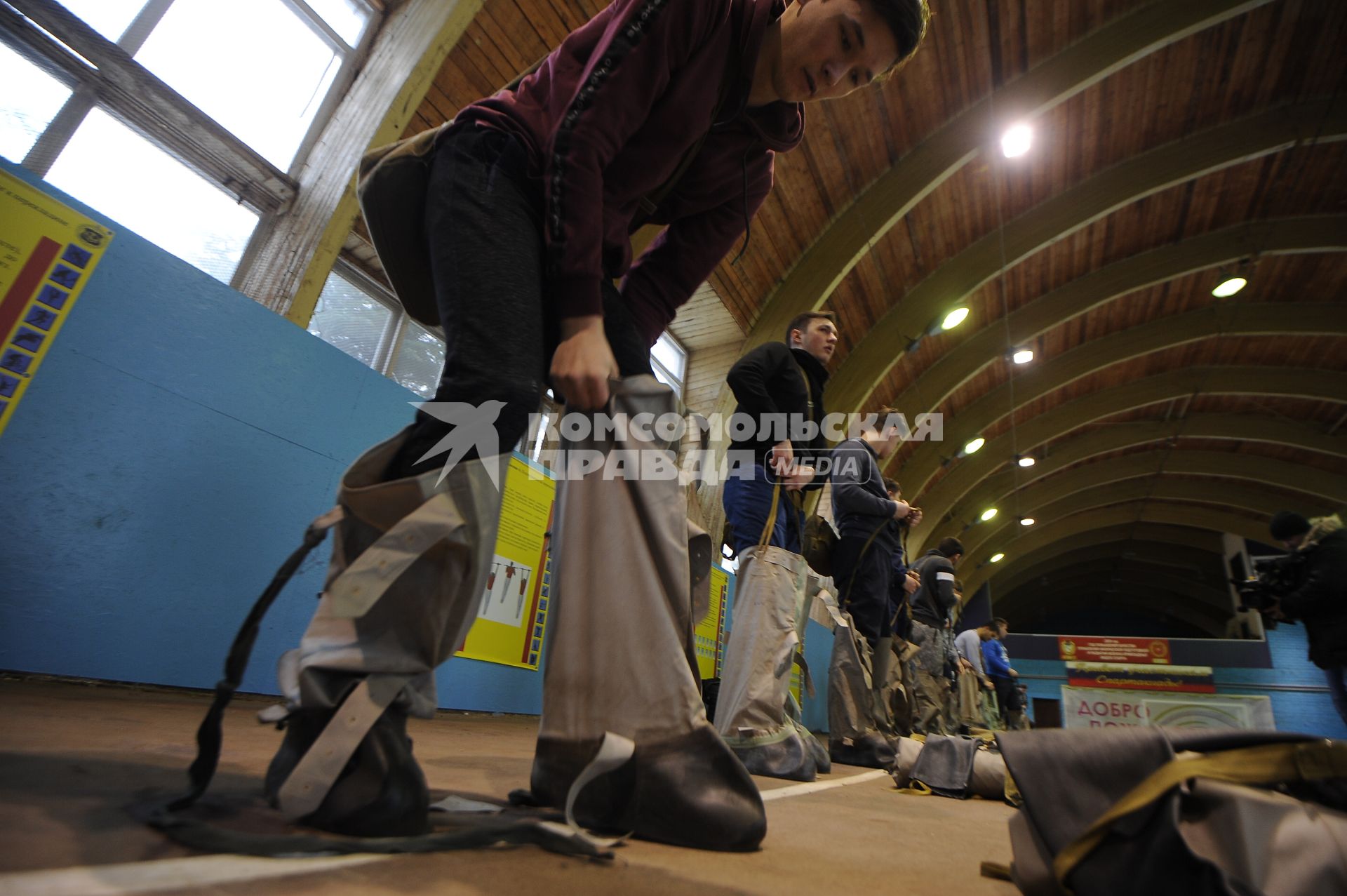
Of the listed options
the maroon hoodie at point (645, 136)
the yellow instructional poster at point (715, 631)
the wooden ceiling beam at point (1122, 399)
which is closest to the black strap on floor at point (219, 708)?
the maroon hoodie at point (645, 136)

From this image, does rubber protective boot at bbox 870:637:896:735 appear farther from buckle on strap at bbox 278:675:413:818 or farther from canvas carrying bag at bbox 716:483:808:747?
buckle on strap at bbox 278:675:413:818

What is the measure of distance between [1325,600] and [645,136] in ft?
14.6

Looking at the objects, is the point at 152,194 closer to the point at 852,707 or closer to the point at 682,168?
the point at 682,168

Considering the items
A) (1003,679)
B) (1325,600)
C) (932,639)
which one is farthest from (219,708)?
(1003,679)

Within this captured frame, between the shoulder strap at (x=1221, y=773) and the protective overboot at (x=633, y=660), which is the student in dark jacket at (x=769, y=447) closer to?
the protective overboot at (x=633, y=660)

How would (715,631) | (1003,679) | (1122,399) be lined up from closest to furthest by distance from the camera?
(715,631) < (1003,679) < (1122,399)

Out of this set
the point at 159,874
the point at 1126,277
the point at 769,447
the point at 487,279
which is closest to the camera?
the point at 159,874

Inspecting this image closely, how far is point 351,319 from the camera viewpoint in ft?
14.5

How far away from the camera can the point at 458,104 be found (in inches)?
175

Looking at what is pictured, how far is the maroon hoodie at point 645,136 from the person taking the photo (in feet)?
2.97

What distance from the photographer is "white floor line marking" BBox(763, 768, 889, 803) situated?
4.75 ft

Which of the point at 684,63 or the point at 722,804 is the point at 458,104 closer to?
the point at 684,63

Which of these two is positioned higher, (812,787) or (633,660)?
(633,660)

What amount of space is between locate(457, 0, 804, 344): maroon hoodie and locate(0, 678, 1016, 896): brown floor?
2.29ft
